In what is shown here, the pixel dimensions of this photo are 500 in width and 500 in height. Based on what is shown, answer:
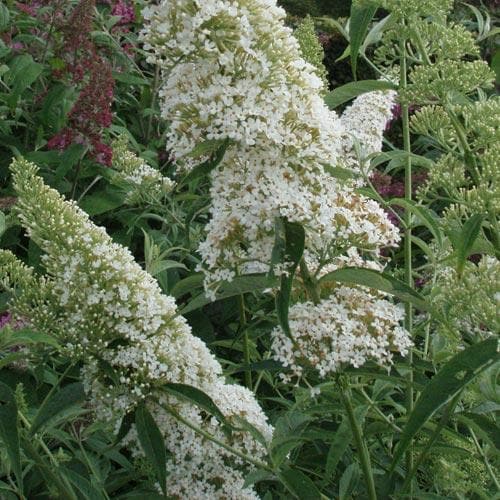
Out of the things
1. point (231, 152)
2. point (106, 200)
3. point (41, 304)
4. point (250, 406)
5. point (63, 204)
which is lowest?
point (106, 200)

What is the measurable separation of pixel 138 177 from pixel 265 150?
68.4 inches

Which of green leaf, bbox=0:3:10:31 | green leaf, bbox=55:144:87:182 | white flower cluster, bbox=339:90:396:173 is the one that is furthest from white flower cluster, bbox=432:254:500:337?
green leaf, bbox=0:3:10:31

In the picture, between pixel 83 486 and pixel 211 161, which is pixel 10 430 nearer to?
pixel 83 486

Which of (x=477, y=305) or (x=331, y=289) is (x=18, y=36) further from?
(x=477, y=305)

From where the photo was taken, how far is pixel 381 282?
1.96 meters

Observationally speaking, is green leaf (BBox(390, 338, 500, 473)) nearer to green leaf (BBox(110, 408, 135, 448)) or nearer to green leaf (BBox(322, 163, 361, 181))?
green leaf (BBox(322, 163, 361, 181))

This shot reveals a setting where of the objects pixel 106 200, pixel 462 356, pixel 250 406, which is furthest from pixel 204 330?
pixel 462 356

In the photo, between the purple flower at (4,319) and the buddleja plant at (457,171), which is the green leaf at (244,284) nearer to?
the buddleja plant at (457,171)

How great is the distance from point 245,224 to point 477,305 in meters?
0.53

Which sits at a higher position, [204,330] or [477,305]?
[477,305]

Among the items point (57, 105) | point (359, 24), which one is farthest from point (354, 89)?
point (57, 105)

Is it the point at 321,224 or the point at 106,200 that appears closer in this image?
the point at 321,224

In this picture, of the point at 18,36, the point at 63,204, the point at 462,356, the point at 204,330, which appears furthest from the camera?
the point at 18,36

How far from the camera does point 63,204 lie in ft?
6.98
